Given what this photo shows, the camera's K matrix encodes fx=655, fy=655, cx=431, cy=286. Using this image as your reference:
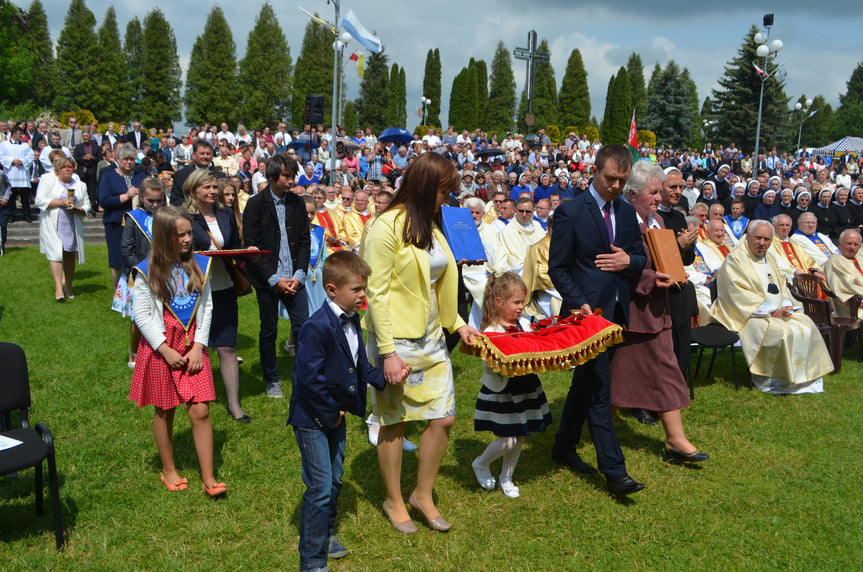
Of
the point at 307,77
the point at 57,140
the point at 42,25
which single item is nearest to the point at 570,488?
the point at 57,140

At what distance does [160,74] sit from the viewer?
48969 millimetres

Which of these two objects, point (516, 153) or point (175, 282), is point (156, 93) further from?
point (175, 282)

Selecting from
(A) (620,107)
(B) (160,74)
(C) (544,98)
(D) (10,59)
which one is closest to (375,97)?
(C) (544,98)

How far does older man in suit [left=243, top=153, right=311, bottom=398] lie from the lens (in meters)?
5.93

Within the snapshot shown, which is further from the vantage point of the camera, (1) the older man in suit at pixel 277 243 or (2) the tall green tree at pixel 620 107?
(2) the tall green tree at pixel 620 107

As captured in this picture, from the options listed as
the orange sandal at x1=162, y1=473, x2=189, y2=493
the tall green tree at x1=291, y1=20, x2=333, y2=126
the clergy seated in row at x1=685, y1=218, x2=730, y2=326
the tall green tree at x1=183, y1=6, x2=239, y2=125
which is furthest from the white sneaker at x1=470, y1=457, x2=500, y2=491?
the tall green tree at x1=291, y1=20, x2=333, y2=126

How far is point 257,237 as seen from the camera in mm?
5961

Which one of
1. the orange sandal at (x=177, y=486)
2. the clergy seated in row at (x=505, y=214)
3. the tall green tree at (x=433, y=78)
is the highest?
the tall green tree at (x=433, y=78)

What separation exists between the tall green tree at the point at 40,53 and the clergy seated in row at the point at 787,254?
5304 centimetres

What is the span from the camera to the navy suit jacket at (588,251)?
14.3 ft

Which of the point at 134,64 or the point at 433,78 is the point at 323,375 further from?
the point at 433,78

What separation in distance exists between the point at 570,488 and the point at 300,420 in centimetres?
225

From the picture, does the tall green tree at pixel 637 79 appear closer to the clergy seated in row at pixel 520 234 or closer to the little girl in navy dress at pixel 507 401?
the clergy seated in row at pixel 520 234

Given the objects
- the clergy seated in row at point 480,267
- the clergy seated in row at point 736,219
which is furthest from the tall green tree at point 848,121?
the clergy seated in row at point 480,267
